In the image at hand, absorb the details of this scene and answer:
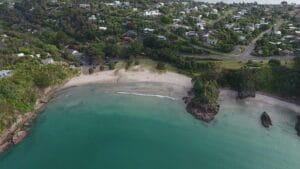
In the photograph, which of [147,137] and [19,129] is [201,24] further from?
[19,129]

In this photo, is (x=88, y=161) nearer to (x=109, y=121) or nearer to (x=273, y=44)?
(x=109, y=121)

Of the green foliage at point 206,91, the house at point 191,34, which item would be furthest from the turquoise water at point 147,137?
the house at point 191,34

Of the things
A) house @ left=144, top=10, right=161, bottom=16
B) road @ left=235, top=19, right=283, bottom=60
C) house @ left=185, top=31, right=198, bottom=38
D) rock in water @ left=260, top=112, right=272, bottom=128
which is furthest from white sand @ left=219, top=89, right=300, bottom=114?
house @ left=144, top=10, right=161, bottom=16

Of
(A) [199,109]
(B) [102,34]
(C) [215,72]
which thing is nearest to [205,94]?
(A) [199,109]

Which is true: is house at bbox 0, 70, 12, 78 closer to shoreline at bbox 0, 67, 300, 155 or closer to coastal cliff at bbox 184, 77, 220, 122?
shoreline at bbox 0, 67, 300, 155

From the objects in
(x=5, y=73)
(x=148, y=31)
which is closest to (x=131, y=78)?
(x=5, y=73)
